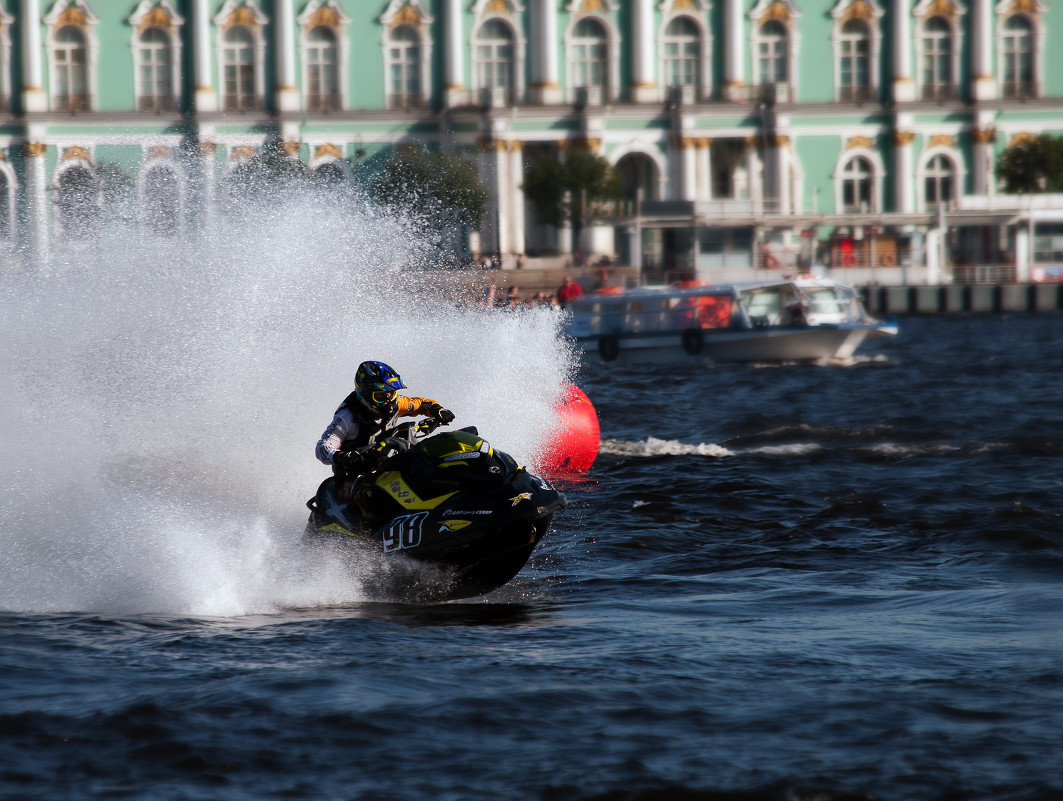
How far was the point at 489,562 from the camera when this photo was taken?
30.5ft

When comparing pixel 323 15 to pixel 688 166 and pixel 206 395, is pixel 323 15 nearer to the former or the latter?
pixel 688 166

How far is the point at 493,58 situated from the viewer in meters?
69.4

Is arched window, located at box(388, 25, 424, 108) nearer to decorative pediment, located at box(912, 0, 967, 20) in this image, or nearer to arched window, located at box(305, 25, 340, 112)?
arched window, located at box(305, 25, 340, 112)

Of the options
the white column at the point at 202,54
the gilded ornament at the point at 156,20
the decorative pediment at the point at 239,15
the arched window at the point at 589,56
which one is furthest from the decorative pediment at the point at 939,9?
the gilded ornament at the point at 156,20

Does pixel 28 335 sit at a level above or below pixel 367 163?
below

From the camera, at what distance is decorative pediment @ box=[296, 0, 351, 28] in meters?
68.9

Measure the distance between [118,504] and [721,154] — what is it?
204 ft

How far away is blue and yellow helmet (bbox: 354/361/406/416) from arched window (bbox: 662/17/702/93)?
61895mm

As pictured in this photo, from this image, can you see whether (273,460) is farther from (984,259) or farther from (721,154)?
(721,154)

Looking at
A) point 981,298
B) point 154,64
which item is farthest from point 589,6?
point 981,298

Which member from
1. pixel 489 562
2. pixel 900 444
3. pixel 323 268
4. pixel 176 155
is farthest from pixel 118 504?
pixel 176 155

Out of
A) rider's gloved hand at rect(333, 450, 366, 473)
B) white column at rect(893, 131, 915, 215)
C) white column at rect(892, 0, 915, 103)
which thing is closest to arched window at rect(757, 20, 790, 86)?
white column at rect(892, 0, 915, 103)

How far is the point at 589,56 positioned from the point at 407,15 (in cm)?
883

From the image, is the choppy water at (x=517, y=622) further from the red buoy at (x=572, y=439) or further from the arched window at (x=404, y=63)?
the arched window at (x=404, y=63)
